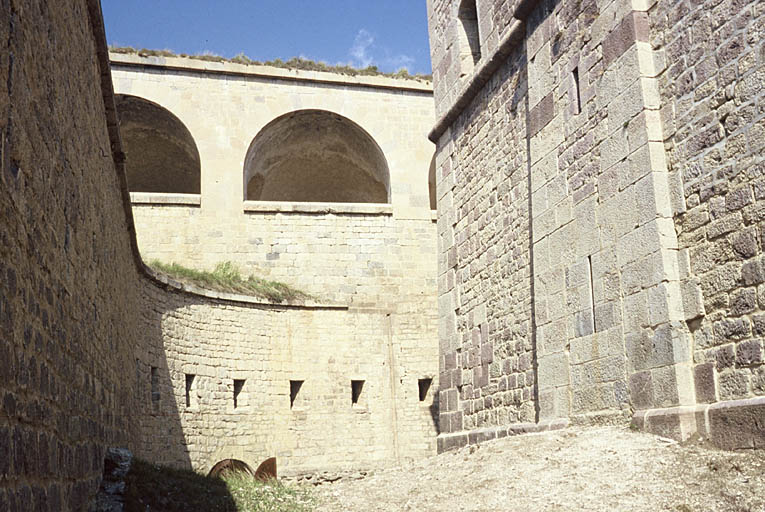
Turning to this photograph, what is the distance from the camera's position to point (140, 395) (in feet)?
40.9

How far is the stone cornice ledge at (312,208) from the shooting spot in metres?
18.2

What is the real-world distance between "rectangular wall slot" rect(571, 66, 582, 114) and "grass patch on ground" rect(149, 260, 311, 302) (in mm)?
8381

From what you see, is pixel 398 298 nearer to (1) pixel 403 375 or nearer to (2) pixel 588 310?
(1) pixel 403 375

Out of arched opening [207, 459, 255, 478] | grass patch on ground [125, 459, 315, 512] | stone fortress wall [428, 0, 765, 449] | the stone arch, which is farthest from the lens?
the stone arch

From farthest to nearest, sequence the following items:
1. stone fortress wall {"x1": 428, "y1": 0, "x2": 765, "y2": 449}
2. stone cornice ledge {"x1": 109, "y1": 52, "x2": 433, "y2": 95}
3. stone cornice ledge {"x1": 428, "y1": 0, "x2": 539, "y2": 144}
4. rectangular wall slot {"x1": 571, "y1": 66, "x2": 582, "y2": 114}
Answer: stone cornice ledge {"x1": 109, "y1": 52, "x2": 433, "y2": 95} → stone cornice ledge {"x1": 428, "y1": 0, "x2": 539, "y2": 144} → rectangular wall slot {"x1": 571, "y1": 66, "x2": 582, "y2": 114} → stone fortress wall {"x1": 428, "y1": 0, "x2": 765, "y2": 449}

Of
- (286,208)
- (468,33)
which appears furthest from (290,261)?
(468,33)

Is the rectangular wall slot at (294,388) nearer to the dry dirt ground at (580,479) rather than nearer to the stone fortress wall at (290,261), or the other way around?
the stone fortress wall at (290,261)

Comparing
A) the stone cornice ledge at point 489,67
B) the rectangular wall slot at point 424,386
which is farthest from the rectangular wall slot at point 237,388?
the stone cornice ledge at point 489,67

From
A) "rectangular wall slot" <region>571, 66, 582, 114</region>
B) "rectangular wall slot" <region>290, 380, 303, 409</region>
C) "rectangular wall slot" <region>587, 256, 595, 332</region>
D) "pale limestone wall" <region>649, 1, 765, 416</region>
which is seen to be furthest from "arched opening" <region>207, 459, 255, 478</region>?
"pale limestone wall" <region>649, 1, 765, 416</region>

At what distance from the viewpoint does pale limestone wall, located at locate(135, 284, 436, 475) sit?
1429 cm

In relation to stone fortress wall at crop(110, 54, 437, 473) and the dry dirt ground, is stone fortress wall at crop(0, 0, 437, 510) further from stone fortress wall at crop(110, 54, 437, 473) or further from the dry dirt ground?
the dry dirt ground

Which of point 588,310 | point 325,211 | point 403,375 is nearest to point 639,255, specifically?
point 588,310

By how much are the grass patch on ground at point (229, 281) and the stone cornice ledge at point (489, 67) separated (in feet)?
17.6

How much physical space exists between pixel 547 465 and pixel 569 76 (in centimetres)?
413
